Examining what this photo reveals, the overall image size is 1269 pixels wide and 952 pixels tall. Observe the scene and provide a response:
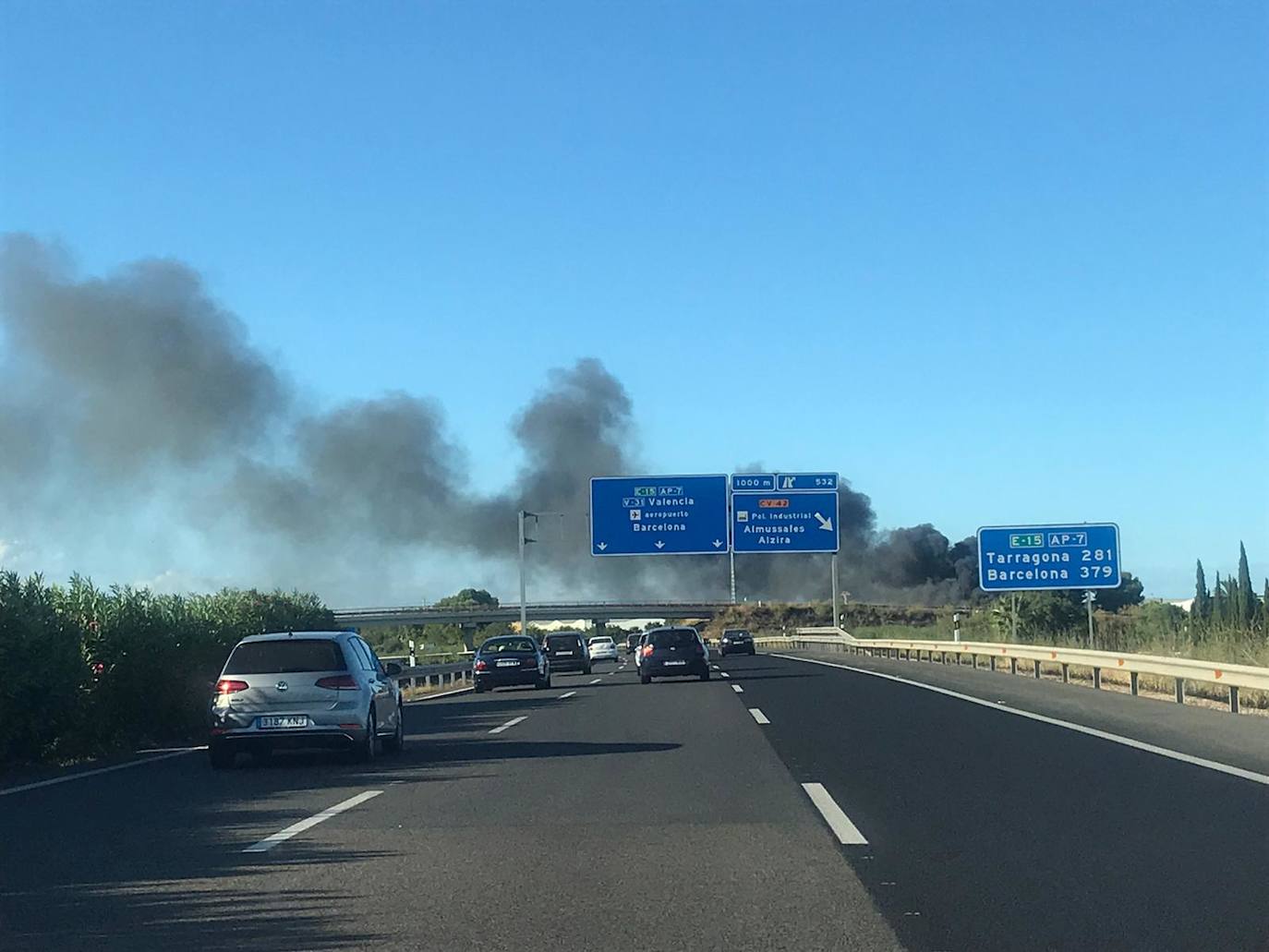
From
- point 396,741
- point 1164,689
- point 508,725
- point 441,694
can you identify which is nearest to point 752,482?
point 441,694

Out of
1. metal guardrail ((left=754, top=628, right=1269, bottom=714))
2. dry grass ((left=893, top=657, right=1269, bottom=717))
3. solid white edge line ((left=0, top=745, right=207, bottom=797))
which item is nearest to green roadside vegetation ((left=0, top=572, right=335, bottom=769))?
solid white edge line ((left=0, top=745, right=207, bottom=797))

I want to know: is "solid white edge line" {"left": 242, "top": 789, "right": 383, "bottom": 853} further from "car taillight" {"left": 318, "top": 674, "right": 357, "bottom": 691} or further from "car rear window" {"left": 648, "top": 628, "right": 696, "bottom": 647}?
"car rear window" {"left": 648, "top": 628, "right": 696, "bottom": 647}

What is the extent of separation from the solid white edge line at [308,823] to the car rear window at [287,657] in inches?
120

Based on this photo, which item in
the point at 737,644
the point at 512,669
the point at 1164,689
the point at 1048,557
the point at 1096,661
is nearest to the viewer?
the point at 1096,661

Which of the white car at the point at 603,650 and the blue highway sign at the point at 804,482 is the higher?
the blue highway sign at the point at 804,482

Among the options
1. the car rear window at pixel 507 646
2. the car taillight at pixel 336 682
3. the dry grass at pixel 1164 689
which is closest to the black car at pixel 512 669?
the car rear window at pixel 507 646

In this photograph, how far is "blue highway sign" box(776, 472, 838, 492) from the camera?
45.8 meters

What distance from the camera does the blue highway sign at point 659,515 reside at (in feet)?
149

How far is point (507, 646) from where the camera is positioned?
3859 centimetres

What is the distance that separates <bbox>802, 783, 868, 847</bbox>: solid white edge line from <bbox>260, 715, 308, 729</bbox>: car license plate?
5.92m

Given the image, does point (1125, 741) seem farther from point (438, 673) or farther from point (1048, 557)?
point (438, 673)

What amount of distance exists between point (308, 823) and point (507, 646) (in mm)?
27422

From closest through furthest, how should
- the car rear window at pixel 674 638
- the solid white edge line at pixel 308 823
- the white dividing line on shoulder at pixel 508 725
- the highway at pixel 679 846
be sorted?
the highway at pixel 679 846, the solid white edge line at pixel 308 823, the white dividing line on shoulder at pixel 508 725, the car rear window at pixel 674 638

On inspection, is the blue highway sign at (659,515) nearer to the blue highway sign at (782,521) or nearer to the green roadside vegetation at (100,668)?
the blue highway sign at (782,521)
